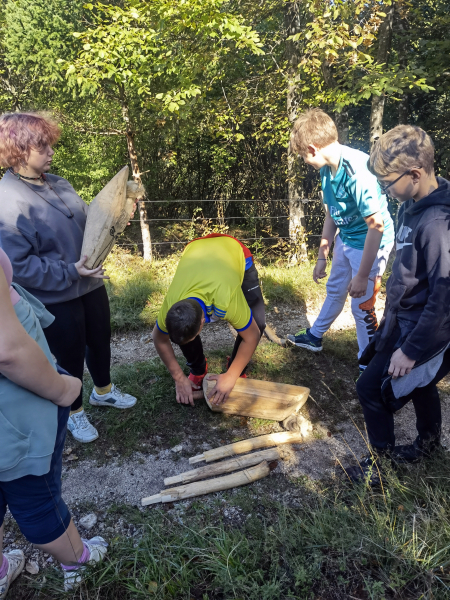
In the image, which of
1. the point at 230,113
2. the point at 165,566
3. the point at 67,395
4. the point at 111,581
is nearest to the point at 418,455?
the point at 165,566

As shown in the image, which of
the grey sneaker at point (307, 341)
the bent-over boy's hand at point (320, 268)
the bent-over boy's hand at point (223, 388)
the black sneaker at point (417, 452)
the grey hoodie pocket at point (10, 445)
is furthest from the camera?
the grey sneaker at point (307, 341)

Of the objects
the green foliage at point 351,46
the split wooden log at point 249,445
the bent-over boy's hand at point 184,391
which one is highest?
the green foliage at point 351,46

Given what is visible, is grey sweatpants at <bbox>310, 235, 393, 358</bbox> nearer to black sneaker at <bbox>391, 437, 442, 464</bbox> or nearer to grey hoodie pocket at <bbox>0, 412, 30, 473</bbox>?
black sneaker at <bbox>391, 437, 442, 464</bbox>

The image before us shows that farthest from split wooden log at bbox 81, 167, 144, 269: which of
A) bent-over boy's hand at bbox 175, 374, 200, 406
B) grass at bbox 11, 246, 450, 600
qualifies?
grass at bbox 11, 246, 450, 600

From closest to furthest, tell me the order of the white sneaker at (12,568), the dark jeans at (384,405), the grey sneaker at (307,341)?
the white sneaker at (12,568) < the dark jeans at (384,405) < the grey sneaker at (307,341)

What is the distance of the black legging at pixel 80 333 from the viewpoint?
2689 mm

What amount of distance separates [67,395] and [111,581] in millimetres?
1072

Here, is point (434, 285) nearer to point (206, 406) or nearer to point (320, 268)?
point (320, 268)

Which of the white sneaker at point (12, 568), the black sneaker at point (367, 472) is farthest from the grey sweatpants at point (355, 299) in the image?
the white sneaker at point (12, 568)

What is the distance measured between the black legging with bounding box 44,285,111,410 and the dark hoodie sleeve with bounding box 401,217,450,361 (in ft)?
6.63

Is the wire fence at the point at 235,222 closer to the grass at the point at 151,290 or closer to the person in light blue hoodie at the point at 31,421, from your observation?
the grass at the point at 151,290

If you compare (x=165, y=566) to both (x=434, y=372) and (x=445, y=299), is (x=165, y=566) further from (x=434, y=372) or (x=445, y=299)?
(x=445, y=299)

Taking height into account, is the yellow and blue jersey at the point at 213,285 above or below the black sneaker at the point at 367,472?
above

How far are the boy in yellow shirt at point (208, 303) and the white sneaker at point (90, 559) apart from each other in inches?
44.5
